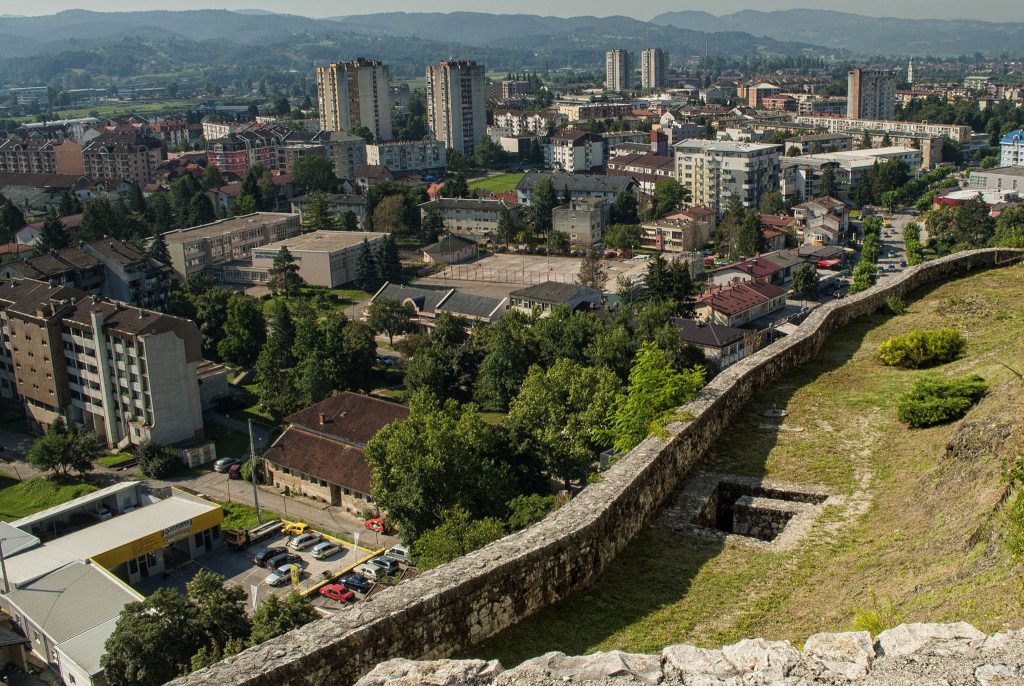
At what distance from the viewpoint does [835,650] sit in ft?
8.80

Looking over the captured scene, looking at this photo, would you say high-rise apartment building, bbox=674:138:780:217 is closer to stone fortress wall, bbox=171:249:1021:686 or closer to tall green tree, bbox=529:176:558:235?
tall green tree, bbox=529:176:558:235

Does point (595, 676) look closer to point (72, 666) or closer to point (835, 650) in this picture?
point (835, 650)

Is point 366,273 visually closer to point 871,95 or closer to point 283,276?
point 283,276

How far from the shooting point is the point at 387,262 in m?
33.4

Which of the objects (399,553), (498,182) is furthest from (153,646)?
(498,182)

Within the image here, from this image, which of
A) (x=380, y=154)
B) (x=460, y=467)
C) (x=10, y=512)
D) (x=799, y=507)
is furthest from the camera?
(x=380, y=154)

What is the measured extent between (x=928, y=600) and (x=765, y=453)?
7.21 feet

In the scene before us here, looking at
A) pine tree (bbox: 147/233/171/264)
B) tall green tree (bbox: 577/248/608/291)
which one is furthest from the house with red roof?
pine tree (bbox: 147/233/171/264)

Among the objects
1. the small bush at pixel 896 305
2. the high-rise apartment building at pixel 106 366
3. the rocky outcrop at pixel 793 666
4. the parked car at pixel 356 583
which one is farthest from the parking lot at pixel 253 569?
the rocky outcrop at pixel 793 666

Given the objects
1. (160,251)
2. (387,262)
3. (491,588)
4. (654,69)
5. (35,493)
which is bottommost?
(35,493)

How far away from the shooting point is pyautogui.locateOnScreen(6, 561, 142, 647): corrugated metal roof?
39.7 ft

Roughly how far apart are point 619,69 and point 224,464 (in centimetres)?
11008

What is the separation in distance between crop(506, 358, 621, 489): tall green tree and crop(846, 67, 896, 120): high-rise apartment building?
6749 cm

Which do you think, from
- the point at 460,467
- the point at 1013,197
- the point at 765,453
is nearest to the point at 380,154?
the point at 1013,197
